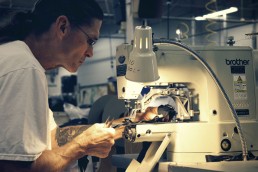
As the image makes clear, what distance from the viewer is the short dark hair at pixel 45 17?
1.29 meters

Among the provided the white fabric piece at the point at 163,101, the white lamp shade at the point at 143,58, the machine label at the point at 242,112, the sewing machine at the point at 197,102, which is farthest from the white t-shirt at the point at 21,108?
the machine label at the point at 242,112

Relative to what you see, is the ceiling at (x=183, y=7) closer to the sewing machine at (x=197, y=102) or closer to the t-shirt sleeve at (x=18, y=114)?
the sewing machine at (x=197, y=102)

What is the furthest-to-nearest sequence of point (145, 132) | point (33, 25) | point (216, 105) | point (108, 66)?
point (108, 66), point (216, 105), point (145, 132), point (33, 25)

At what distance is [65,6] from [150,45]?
0.31m

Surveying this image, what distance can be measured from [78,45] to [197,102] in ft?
2.08

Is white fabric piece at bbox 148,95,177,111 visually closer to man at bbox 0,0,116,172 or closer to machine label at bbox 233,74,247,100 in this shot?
machine label at bbox 233,74,247,100

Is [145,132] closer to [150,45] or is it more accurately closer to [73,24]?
[150,45]

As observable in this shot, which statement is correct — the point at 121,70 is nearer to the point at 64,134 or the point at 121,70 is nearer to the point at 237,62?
the point at 64,134

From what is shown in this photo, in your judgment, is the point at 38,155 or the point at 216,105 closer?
the point at 38,155

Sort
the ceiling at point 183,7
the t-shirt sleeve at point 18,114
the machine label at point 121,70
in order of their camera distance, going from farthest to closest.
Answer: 1. the ceiling at point 183,7
2. the machine label at point 121,70
3. the t-shirt sleeve at point 18,114

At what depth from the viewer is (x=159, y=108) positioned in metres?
1.77

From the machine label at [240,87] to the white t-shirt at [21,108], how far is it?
3.05 ft

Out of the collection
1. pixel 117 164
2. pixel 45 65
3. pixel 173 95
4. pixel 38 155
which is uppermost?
pixel 45 65

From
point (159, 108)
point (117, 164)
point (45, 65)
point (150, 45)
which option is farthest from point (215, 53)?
point (45, 65)
